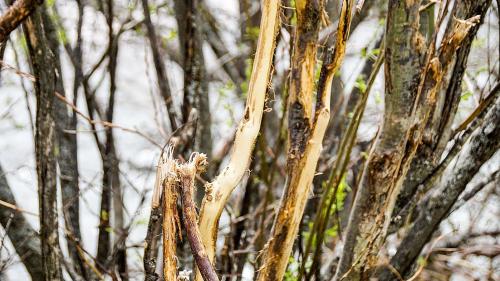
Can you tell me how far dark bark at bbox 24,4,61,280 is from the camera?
1.67m

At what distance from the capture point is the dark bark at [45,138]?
1668 millimetres


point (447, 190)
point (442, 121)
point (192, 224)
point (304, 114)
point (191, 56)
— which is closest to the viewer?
point (192, 224)

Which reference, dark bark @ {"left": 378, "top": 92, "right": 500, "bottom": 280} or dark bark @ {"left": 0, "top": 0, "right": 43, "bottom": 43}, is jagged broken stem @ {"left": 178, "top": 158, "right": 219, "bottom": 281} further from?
dark bark @ {"left": 378, "top": 92, "right": 500, "bottom": 280}

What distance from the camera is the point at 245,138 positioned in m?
1.49

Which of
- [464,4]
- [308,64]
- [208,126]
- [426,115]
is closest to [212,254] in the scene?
[308,64]

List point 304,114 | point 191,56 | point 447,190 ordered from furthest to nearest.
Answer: point 191,56
point 447,190
point 304,114

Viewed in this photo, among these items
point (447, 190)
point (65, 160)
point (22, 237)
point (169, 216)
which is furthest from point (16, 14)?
point (65, 160)

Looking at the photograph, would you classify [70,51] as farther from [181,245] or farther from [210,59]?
[210,59]

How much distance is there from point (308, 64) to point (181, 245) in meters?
1.29

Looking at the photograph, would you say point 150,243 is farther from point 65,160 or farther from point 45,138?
point 65,160

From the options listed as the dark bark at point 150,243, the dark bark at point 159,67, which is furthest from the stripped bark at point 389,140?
the dark bark at point 159,67

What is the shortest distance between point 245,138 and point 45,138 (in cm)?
63

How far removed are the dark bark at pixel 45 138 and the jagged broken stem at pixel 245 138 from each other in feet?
1.87

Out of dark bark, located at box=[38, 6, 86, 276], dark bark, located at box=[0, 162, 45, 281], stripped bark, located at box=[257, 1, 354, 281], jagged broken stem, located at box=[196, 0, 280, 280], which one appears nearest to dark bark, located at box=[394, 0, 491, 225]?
stripped bark, located at box=[257, 1, 354, 281]
